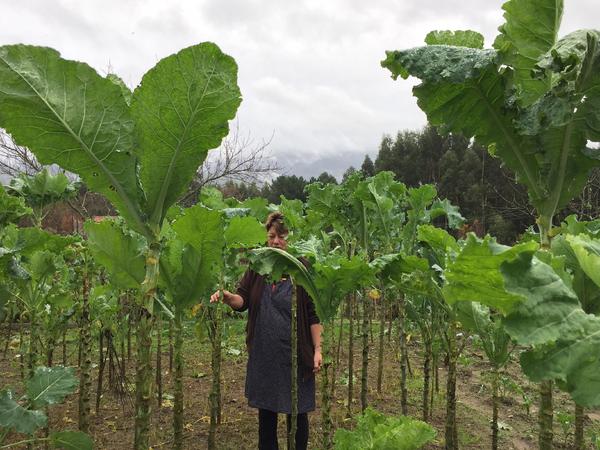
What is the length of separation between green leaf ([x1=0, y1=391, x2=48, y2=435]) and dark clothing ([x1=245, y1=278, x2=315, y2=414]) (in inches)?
62.5

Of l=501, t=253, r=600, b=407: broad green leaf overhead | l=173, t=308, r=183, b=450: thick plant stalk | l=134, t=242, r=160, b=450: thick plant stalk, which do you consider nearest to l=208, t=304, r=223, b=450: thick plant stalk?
l=173, t=308, r=183, b=450: thick plant stalk

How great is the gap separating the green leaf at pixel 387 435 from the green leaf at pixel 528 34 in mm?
1551

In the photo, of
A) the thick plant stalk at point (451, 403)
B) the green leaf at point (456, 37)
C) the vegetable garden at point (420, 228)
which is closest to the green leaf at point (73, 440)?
the vegetable garden at point (420, 228)

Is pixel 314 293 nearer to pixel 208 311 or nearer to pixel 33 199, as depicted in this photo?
pixel 208 311

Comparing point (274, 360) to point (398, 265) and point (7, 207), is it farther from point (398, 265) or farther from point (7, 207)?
point (7, 207)

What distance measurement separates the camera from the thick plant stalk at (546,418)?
1887 mm

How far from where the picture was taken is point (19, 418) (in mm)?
2271

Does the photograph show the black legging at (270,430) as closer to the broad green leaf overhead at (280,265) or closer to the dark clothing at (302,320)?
the dark clothing at (302,320)

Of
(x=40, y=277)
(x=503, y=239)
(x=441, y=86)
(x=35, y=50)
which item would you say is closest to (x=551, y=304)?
(x=441, y=86)

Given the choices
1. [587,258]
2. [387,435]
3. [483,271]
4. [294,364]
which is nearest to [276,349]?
[294,364]

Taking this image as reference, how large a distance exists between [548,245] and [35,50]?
2.27 metres

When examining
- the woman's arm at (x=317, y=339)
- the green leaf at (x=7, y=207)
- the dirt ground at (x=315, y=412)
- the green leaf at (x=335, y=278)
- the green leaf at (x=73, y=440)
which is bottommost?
the dirt ground at (x=315, y=412)

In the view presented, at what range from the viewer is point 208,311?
462 cm

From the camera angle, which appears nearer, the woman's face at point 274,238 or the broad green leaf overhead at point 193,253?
the broad green leaf overhead at point 193,253
